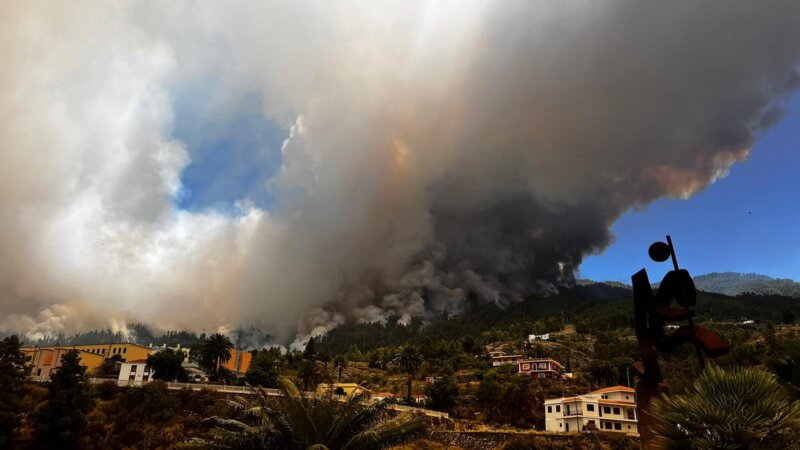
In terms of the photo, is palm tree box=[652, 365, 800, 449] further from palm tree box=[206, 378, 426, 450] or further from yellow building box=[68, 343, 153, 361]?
yellow building box=[68, 343, 153, 361]

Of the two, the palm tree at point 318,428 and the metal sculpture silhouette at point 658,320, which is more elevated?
the metal sculpture silhouette at point 658,320

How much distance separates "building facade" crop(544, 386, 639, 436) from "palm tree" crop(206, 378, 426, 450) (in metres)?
60.0

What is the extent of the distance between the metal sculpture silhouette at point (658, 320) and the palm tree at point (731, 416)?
4.71 feet

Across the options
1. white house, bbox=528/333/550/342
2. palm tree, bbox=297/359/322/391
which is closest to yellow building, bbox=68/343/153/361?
palm tree, bbox=297/359/322/391

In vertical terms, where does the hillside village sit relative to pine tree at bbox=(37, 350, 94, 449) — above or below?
above

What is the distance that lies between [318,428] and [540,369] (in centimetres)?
10336

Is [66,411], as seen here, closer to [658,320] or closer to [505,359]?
[658,320]

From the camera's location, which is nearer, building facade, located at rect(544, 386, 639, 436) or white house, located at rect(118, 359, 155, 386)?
building facade, located at rect(544, 386, 639, 436)

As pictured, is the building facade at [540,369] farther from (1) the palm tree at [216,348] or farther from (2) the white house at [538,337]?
(1) the palm tree at [216,348]

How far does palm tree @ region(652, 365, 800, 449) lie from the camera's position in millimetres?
9297

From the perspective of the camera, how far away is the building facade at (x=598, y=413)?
69.8 m

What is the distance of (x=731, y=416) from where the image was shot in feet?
31.3

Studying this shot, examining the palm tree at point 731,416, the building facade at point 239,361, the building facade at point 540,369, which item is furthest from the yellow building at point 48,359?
the palm tree at point 731,416

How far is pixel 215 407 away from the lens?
160 feet
